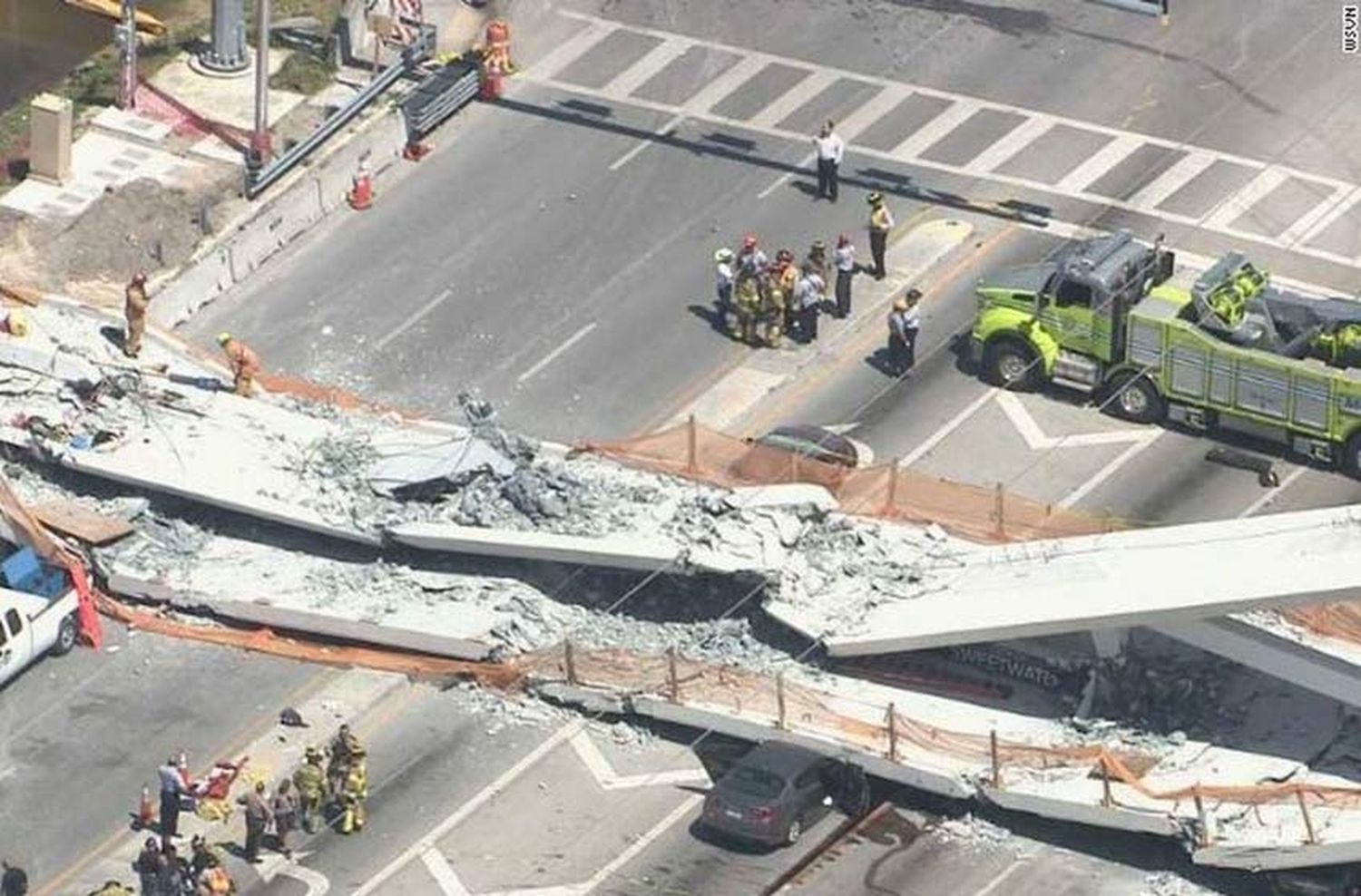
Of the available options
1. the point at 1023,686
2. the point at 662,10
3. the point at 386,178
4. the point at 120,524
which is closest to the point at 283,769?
the point at 120,524

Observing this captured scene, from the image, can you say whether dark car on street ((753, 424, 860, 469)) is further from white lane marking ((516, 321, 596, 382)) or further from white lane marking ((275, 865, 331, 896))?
white lane marking ((275, 865, 331, 896))

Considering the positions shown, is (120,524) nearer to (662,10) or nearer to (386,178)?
(386,178)

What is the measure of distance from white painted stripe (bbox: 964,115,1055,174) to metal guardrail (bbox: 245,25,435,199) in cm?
1039

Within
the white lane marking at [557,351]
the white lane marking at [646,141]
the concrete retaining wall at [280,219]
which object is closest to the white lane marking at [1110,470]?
the white lane marking at [557,351]

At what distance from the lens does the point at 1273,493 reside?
227 ft

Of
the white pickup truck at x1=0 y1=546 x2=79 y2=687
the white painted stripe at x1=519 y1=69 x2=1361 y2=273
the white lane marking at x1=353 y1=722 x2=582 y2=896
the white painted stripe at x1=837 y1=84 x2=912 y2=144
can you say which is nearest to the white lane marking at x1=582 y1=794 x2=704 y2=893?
the white lane marking at x1=353 y1=722 x2=582 y2=896

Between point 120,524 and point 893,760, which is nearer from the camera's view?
point 893,760

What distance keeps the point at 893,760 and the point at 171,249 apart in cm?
1999

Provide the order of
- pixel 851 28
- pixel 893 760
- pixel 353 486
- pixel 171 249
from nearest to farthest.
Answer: pixel 893 760 → pixel 353 486 → pixel 171 249 → pixel 851 28

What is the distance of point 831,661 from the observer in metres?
63.9

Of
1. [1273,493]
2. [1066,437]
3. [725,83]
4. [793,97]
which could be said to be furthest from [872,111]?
[1273,493]

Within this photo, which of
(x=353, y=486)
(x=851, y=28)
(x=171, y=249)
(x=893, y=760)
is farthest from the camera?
(x=851, y=28)

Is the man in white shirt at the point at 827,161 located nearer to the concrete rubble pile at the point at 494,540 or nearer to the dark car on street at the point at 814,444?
the dark car on street at the point at 814,444

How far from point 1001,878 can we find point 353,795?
30.1 ft
